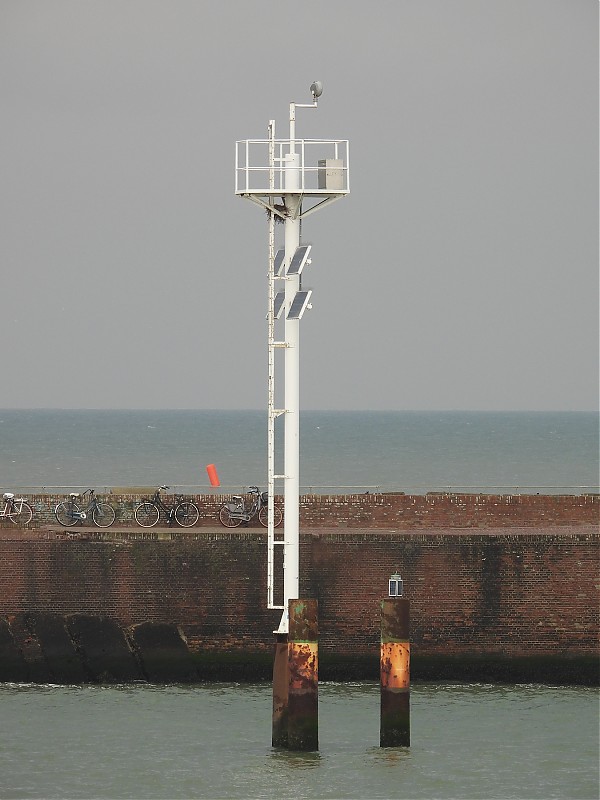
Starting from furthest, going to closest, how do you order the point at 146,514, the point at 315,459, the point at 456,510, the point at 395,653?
the point at 315,459
the point at 456,510
the point at 146,514
the point at 395,653

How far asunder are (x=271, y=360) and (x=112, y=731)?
633cm

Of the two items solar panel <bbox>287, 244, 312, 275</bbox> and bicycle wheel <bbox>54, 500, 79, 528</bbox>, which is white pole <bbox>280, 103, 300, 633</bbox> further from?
bicycle wheel <bbox>54, 500, 79, 528</bbox>

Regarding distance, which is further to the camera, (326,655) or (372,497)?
(372,497)

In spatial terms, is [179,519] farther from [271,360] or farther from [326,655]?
[271,360]

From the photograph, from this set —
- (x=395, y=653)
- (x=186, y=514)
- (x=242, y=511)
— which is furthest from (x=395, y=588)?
(x=186, y=514)

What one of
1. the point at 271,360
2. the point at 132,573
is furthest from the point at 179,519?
the point at 271,360

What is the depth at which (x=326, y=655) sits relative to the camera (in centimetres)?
3089

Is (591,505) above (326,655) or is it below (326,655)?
above

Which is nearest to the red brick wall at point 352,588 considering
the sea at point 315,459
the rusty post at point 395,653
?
the rusty post at point 395,653

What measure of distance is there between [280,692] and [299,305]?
18.3ft

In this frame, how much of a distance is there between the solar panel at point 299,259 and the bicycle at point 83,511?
362 inches

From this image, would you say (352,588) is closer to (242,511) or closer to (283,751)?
(242,511)

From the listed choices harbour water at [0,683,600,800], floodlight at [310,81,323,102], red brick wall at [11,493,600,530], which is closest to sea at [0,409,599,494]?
red brick wall at [11,493,600,530]

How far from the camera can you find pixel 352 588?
3116 cm
